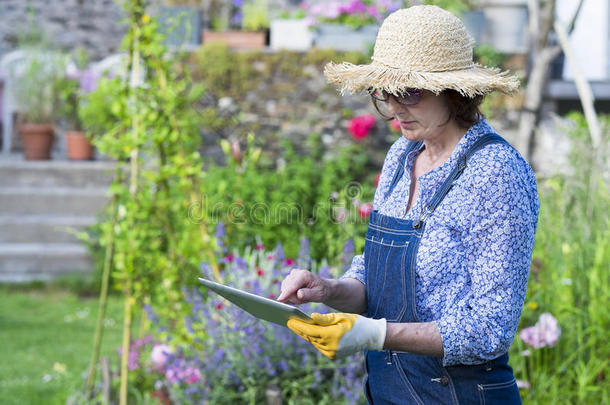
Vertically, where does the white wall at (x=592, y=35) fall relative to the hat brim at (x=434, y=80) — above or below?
above

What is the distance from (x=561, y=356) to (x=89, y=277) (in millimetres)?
4479

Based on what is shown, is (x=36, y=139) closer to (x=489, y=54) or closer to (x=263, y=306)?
(x=489, y=54)

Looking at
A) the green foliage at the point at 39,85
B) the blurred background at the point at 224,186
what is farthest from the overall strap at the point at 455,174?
the green foliage at the point at 39,85

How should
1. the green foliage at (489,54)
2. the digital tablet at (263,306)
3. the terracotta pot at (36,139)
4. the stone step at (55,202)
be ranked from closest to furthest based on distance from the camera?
the digital tablet at (263,306)
the green foliage at (489,54)
the stone step at (55,202)
the terracotta pot at (36,139)

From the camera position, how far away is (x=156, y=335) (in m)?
3.50

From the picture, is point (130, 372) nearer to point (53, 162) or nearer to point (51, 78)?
point (53, 162)

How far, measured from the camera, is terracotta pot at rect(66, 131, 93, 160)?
25.1ft

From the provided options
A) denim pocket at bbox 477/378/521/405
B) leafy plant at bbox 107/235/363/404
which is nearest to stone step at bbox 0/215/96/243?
leafy plant at bbox 107/235/363/404

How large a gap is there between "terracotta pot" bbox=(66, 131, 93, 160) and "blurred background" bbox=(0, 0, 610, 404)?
3cm

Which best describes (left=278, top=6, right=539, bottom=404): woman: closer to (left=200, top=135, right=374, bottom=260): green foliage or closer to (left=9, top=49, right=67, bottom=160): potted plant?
(left=200, top=135, right=374, bottom=260): green foliage

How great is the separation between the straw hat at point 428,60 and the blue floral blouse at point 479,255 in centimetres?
15

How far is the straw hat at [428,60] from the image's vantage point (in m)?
1.54

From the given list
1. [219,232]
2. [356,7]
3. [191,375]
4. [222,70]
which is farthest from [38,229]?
[191,375]

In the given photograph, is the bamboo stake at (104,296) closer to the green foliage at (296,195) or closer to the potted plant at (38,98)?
the green foliage at (296,195)
